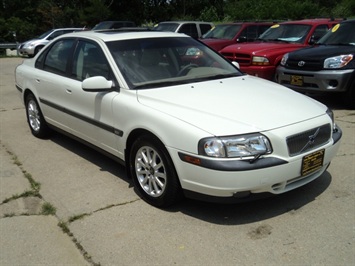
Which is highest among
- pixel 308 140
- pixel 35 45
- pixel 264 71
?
pixel 308 140

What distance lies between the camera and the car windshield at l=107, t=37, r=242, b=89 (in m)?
4.23

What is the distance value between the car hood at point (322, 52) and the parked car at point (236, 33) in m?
4.31

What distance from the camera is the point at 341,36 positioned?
8086mm

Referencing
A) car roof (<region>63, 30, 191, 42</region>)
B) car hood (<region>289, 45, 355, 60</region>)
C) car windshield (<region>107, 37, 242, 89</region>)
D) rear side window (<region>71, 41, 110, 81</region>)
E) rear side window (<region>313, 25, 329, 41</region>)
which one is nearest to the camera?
car windshield (<region>107, 37, 242, 89</region>)

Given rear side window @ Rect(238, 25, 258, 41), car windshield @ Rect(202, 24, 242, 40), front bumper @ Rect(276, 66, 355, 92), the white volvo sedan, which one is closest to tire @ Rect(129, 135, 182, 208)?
the white volvo sedan

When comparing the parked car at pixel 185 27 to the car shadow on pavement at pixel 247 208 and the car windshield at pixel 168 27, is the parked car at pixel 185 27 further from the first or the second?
the car shadow on pavement at pixel 247 208

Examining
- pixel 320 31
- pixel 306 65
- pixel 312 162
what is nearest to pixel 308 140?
pixel 312 162

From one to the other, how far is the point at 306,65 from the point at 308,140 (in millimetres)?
4325

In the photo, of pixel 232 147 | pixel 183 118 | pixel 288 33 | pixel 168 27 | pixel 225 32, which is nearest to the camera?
pixel 232 147

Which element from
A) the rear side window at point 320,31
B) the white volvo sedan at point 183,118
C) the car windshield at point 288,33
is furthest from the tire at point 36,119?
the rear side window at point 320,31

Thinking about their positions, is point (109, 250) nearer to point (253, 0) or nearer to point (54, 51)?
point (54, 51)

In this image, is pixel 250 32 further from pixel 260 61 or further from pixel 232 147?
pixel 232 147

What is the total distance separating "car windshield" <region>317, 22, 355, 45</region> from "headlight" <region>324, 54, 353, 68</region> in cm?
72

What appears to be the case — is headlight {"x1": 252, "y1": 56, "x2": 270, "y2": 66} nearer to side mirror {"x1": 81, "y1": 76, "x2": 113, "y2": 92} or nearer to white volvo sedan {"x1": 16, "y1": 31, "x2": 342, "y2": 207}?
white volvo sedan {"x1": 16, "y1": 31, "x2": 342, "y2": 207}
